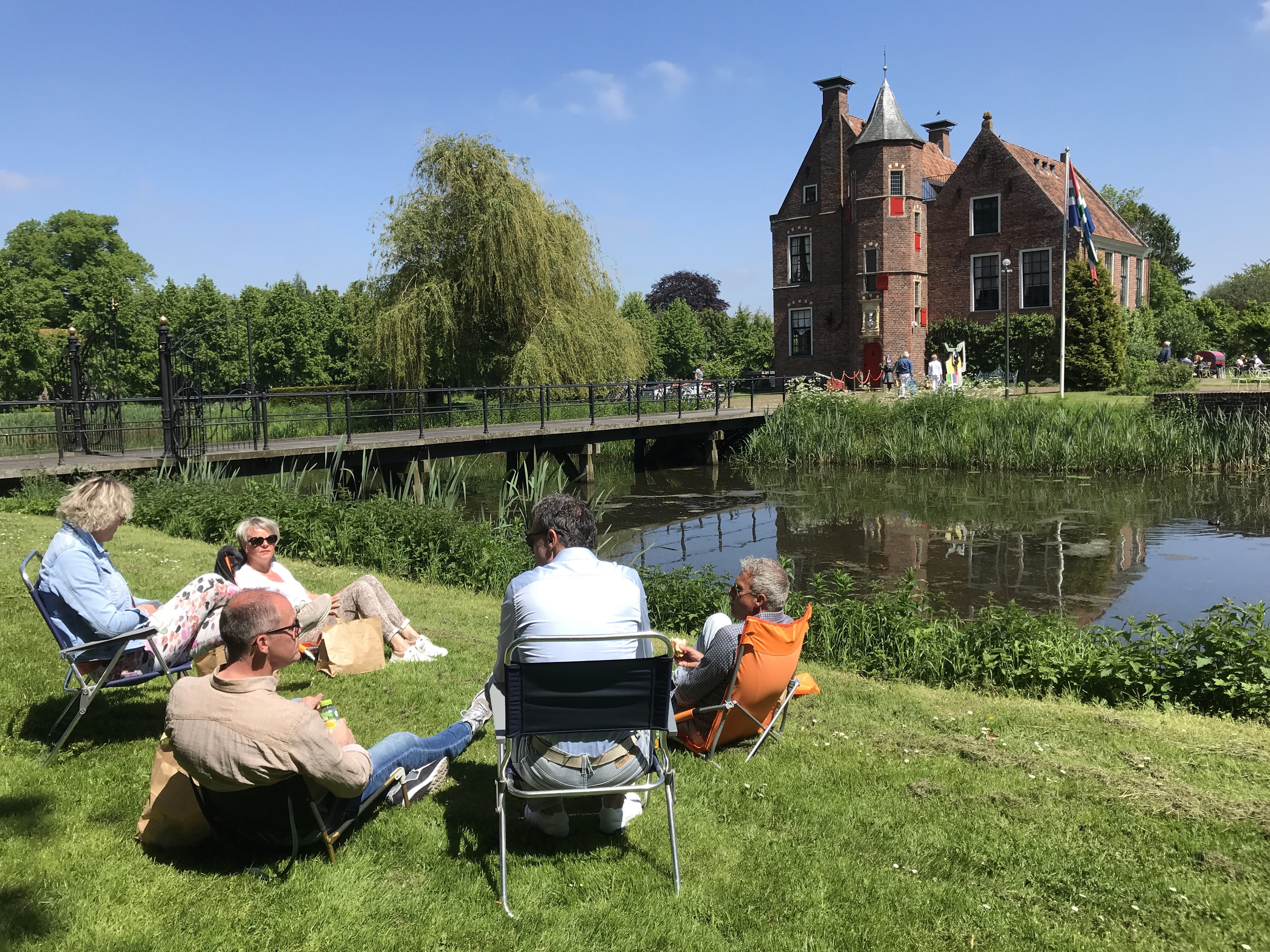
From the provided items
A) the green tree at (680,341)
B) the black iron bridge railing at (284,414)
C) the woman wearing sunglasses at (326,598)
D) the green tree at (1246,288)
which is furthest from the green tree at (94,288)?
the green tree at (1246,288)

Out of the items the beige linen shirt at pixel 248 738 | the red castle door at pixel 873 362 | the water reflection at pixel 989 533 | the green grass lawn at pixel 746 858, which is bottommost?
the water reflection at pixel 989 533

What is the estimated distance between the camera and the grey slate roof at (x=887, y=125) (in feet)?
110

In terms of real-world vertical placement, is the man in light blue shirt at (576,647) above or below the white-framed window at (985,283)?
below


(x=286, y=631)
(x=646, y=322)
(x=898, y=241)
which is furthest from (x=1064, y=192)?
(x=286, y=631)

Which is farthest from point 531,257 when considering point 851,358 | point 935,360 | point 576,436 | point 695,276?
point 695,276

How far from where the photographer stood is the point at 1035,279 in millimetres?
34062

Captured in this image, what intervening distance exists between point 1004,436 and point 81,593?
64.4 ft

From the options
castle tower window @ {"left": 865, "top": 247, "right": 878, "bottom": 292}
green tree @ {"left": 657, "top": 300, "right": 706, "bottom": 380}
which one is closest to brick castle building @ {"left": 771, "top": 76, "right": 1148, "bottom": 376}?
castle tower window @ {"left": 865, "top": 247, "right": 878, "bottom": 292}

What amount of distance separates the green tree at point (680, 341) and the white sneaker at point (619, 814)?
54776 mm

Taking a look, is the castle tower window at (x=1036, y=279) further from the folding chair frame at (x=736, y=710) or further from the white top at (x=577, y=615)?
the white top at (x=577, y=615)

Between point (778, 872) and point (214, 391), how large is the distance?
45.3 metres

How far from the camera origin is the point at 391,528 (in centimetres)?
1003

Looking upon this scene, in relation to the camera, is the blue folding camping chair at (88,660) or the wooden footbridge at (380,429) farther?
the wooden footbridge at (380,429)

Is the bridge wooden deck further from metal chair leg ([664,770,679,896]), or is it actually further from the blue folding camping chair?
metal chair leg ([664,770,679,896])
